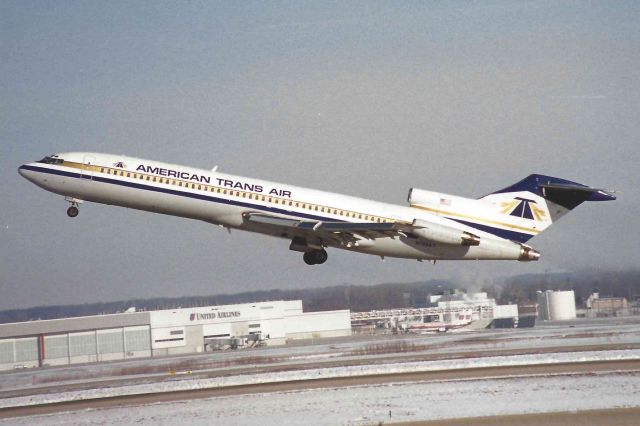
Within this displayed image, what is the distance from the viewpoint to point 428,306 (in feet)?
274

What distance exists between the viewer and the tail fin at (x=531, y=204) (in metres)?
45.8

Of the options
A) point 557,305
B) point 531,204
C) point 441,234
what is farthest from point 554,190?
point 557,305

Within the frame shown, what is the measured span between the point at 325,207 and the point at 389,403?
37.6 ft

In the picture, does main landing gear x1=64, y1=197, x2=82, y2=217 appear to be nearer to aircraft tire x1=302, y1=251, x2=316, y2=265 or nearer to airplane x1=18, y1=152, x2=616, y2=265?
airplane x1=18, y1=152, x2=616, y2=265

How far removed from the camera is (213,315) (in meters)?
75.4

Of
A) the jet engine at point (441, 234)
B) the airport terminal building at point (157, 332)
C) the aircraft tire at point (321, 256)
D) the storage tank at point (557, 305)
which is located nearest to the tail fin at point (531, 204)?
the jet engine at point (441, 234)

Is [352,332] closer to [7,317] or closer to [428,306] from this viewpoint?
[428,306]

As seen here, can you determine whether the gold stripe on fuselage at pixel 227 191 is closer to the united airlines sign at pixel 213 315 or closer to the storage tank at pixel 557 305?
the united airlines sign at pixel 213 315

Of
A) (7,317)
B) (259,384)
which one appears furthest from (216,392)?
(7,317)

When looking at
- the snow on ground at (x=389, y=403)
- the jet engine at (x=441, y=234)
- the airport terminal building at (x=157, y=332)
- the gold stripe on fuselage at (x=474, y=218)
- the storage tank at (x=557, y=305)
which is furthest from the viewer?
the storage tank at (x=557, y=305)

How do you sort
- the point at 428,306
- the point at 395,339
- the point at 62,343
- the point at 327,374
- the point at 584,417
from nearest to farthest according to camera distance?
1. the point at 584,417
2. the point at 327,374
3. the point at 395,339
4. the point at 62,343
5. the point at 428,306

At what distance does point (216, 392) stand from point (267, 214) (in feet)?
29.0

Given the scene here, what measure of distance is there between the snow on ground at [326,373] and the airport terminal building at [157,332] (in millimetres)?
28877

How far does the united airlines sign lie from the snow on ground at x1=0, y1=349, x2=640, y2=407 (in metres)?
30.7
